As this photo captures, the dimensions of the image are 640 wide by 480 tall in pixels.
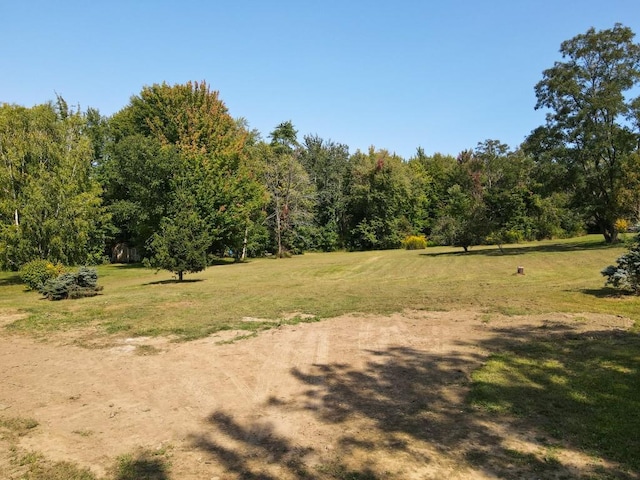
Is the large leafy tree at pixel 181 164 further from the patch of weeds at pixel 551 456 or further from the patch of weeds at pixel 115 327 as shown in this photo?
the patch of weeds at pixel 551 456

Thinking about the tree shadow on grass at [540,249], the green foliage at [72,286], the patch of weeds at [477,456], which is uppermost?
the tree shadow on grass at [540,249]

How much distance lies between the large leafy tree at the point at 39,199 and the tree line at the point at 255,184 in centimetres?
7

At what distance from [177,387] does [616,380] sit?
19.4ft

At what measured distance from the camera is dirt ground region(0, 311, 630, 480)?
4156 millimetres

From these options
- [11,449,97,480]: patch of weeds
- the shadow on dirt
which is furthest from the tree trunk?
[11,449,97,480]: patch of weeds

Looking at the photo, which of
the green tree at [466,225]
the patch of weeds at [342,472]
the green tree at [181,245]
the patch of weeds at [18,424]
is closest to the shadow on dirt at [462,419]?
the patch of weeds at [342,472]

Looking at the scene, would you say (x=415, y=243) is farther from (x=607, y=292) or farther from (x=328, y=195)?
(x=607, y=292)

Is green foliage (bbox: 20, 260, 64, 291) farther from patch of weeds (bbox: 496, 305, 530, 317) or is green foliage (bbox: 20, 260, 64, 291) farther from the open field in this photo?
patch of weeds (bbox: 496, 305, 530, 317)

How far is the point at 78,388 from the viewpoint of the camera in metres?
6.42

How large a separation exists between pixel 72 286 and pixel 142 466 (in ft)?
49.2

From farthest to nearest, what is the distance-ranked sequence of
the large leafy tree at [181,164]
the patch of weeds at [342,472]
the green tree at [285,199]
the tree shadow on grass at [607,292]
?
1. the green tree at [285,199]
2. the large leafy tree at [181,164]
3. the tree shadow on grass at [607,292]
4. the patch of weeds at [342,472]

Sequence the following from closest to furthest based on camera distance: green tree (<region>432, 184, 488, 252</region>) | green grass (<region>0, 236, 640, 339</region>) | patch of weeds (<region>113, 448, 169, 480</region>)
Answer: patch of weeds (<region>113, 448, 169, 480</region>), green grass (<region>0, 236, 640, 339</region>), green tree (<region>432, 184, 488, 252</region>)

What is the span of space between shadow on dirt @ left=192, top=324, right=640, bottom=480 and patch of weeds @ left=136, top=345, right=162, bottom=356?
292cm

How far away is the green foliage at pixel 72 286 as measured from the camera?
657 inches
